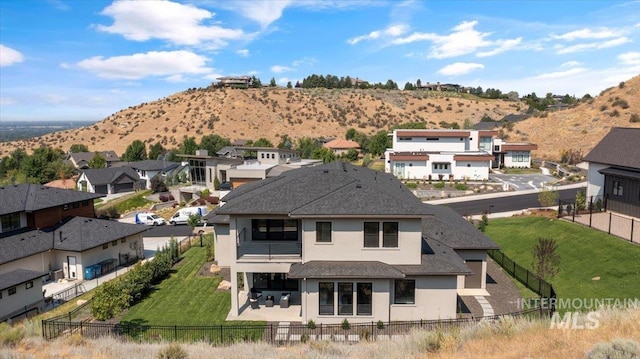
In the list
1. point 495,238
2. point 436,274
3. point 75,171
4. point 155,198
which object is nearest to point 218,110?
point 75,171

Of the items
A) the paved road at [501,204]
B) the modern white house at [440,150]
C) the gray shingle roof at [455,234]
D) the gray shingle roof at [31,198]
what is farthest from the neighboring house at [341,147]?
the gray shingle roof at [455,234]

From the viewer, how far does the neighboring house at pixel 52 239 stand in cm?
2886

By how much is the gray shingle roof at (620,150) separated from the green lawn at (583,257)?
7.31 metres

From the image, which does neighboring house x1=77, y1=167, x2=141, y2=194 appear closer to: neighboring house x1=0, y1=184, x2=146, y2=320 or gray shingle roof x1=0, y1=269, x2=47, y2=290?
neighboring house x1=0, y1=184, x2=146, y2=320

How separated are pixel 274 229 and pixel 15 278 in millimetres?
16750

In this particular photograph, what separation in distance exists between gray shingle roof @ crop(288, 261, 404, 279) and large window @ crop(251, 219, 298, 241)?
3.65 metres

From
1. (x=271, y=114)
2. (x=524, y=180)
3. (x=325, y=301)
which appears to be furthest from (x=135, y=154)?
(x=325, y=301)

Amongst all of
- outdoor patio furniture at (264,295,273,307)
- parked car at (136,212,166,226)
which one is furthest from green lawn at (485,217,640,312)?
parked car at (136,212,166,226)

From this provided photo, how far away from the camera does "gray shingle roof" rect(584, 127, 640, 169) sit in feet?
108

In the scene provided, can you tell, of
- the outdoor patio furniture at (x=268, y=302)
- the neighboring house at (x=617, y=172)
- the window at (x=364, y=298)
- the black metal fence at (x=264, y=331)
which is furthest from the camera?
the neighboring house at (x=617, y=172)

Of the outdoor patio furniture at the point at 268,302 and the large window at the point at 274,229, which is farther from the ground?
the large window at the point at 274,229

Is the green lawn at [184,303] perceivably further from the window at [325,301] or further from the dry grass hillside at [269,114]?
the dry grass hillside at [269,114]

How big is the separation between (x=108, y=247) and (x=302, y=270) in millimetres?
21585

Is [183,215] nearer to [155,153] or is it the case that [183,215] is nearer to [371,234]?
[371,234]
